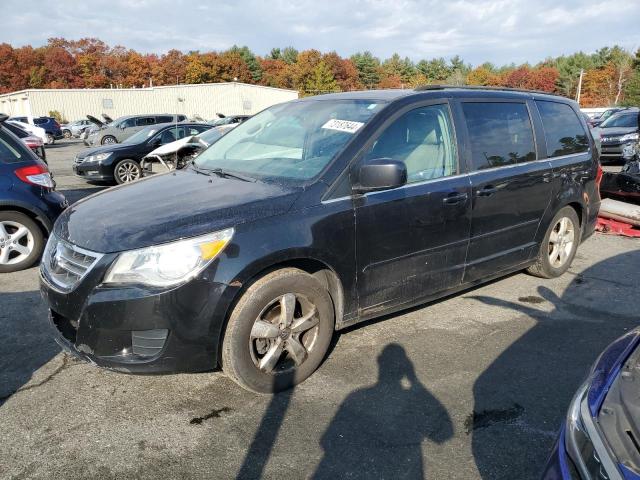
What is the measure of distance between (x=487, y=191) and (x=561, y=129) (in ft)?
5.08

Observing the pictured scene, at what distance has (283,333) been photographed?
121 inches

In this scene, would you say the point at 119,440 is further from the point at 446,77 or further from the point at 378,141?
the point at 446,77

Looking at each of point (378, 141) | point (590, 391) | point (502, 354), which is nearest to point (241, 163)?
point (378, 141)

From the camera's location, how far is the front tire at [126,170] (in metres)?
11.9

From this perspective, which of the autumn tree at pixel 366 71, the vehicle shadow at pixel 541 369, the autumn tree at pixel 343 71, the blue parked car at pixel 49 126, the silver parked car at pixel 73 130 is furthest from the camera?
the autumn tree at pixel 366 71

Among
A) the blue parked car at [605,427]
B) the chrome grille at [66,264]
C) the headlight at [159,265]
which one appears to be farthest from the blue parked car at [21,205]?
the blue parked car at [605,427]

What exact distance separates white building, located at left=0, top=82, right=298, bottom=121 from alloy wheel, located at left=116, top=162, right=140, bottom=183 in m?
35.8

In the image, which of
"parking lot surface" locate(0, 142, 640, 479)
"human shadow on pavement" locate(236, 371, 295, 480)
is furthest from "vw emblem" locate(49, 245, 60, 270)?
"human shadow on pavement" locate(236, 371, 295, 480)

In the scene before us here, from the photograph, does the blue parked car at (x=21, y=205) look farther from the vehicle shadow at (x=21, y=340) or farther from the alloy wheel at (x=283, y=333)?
the alloy wheel at (x=283, y=333)

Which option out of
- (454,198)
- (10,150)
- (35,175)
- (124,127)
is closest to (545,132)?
(454,198)

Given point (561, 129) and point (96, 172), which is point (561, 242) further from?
point (96, 172)

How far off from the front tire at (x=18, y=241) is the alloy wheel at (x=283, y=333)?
363cm

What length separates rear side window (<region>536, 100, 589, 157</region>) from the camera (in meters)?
4.79

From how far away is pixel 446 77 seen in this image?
101625 mm
